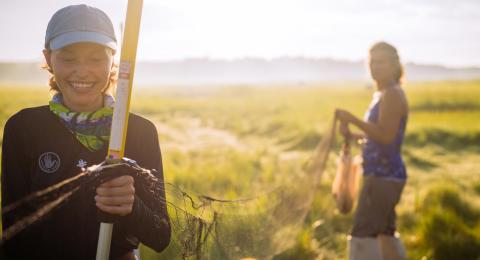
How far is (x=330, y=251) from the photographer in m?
5.08

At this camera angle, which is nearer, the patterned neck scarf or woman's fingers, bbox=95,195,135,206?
woman's fingers, bbox=95,195,135,206

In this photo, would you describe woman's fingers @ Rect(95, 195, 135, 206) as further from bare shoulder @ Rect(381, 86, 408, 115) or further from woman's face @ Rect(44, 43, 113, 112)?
bare shoulder @ Rect(381, 86, 408, 115)

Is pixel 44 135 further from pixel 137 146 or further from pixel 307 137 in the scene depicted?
pixel 307 137

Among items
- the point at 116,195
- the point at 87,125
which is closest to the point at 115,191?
the point at 116,195

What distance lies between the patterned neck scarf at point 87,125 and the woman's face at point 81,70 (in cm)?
6

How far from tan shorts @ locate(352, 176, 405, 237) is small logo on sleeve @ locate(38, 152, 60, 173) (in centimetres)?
234

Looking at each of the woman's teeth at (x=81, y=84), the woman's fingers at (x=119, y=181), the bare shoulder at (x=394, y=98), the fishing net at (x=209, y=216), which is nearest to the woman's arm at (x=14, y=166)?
the fishing net at (x=209, y=216)

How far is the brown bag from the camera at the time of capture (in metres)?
3.96

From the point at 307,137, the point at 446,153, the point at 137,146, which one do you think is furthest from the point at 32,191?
the point at 307,137

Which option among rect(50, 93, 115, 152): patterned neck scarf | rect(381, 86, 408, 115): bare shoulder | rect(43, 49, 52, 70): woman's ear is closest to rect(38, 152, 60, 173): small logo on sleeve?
rect(50, 93, 115, 152): patterned neck scarf

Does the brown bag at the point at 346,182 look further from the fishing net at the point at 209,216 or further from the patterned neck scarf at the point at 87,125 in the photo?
the patterned neck scarf at the point at 87,125

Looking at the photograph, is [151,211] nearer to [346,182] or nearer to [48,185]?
[48,185]

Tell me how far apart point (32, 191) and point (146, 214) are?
43cm

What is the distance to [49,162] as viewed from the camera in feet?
5.50
